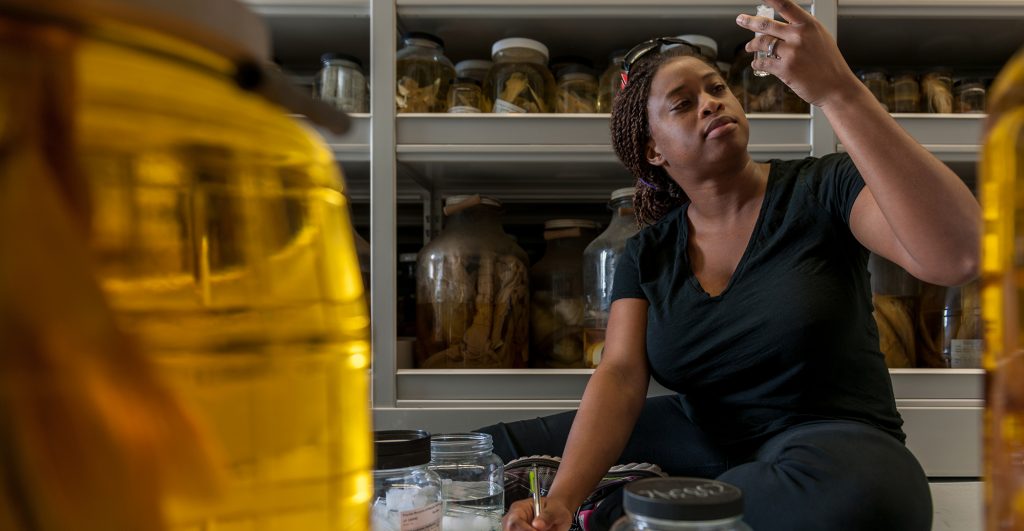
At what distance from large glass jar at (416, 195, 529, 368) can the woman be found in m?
0.20

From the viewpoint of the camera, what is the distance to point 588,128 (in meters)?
1.47

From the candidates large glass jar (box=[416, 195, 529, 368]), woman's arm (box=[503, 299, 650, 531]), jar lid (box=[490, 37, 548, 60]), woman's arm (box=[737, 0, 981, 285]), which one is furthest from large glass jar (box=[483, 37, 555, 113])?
woman's arm (box=[737, 0, 981, 285])

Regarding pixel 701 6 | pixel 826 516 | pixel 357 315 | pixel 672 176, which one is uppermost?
pixel 701 6

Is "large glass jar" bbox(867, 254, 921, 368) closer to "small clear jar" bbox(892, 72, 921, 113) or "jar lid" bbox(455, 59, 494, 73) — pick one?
"small clear jar" bbox(892, 72, 921, 113)

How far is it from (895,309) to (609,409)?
0.77 metres

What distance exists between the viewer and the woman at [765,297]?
0.86m

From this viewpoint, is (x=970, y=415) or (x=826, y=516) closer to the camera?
(x=826, y=516)

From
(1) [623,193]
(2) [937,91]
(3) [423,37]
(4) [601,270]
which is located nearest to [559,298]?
(4) [601,270]

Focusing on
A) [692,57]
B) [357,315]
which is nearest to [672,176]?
[692,57]

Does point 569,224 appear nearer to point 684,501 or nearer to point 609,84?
point 609,84

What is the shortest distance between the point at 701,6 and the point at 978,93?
2.11ft

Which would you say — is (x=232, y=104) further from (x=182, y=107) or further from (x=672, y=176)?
(x=672, y=176)

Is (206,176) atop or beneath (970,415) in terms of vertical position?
atop

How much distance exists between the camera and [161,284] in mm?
189
